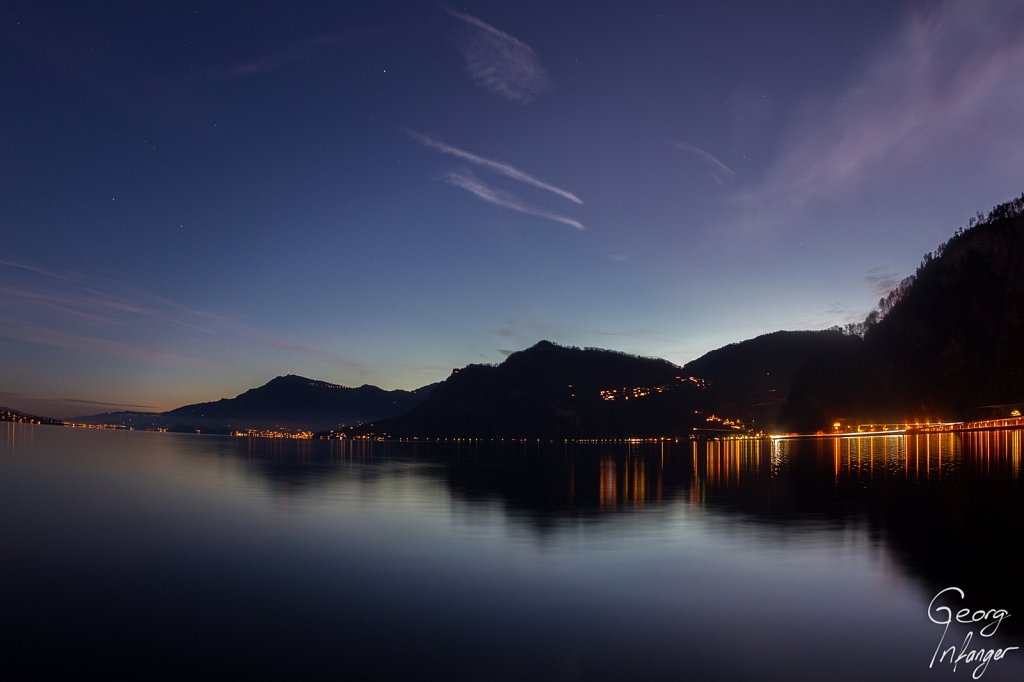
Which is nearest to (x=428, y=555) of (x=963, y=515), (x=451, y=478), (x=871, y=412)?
(x=963, y=515)

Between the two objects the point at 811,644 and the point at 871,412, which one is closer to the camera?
the point at 811,644

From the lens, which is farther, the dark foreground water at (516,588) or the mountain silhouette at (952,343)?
the mountain silhouette at (952,343)

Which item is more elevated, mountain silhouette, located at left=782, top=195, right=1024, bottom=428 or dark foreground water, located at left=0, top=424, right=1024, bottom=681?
mountain silhouette, located at left=782, top=195, right=1024, bottom=428

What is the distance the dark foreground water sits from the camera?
43.7 feet

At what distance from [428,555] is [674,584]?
373 inches

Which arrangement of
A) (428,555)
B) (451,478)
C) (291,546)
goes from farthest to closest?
(451,478) → (291,546) → (428,555)

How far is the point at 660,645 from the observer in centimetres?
1446

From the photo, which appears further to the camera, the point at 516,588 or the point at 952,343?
the point at 952,343

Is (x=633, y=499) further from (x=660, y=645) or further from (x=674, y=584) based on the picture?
(x=660, y=645)

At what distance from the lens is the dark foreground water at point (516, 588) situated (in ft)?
43.7

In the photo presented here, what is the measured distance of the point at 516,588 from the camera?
19406 mm

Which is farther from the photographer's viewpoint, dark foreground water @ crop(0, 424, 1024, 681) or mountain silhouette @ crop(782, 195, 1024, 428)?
mountain silhouette @ crop(782, 195, 1024, 428)

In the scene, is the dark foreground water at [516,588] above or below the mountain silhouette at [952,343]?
below

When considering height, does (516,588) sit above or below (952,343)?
below
